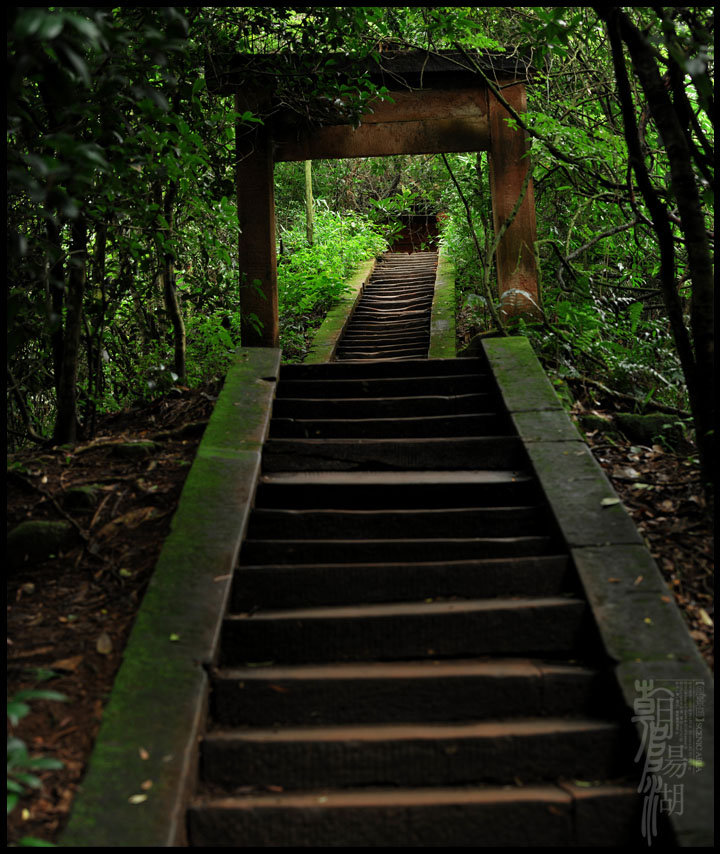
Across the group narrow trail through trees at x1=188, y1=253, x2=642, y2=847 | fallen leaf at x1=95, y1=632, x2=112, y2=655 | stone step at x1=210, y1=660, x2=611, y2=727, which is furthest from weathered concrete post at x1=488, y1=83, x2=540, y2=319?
fallen leaf at x1=95, y1=632, x2=112, y2=655

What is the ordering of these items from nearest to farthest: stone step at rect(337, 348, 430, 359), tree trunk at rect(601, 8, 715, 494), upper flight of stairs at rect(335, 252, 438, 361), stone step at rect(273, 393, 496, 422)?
tree trunk at rect(601, 8, 715, 494) < stone step at rect(273, 393, 496, 422) < stone step at rect(337, 348, 430, 359) < upper flight of stairs at rect(335, 252, 438, 361)

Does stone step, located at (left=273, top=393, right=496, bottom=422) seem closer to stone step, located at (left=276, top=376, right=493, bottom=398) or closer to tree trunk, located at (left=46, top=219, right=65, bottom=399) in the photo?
stone step, located at (left=276, top=376, right=493, bottom=398)

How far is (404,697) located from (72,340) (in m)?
3.34

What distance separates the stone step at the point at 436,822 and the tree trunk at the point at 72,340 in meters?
3.13

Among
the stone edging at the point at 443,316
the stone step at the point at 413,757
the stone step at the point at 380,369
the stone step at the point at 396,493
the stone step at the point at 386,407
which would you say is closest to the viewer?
the stone step at the point at 413,757

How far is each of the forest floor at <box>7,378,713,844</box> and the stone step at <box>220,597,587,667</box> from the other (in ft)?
1.66

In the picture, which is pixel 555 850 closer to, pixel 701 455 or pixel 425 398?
pixel 701 455

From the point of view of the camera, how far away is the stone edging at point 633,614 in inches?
97.0

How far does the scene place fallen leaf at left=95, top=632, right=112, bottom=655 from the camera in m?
2.94

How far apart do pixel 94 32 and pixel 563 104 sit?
6142 millimetres

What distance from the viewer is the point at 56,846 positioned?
7.03ft

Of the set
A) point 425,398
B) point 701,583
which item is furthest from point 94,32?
point 425,398

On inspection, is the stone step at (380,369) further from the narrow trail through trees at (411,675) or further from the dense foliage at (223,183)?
the narrow trail through trees at (411,675)

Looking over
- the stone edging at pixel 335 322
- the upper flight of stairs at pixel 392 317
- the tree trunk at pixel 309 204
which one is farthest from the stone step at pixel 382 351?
the tree trunk at pixel 309 204
